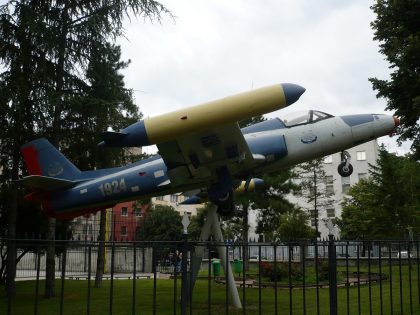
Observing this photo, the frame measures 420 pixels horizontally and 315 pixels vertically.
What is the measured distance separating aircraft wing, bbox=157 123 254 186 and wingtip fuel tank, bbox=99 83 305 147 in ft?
5.40

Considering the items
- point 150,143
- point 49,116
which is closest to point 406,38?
point 150,143

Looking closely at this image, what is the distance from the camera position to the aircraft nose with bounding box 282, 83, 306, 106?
7320 mm

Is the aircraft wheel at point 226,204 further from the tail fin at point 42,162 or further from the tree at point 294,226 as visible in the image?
the tree at point 294,226

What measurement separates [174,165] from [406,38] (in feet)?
31.2

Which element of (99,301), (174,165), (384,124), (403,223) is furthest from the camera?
(403,223)

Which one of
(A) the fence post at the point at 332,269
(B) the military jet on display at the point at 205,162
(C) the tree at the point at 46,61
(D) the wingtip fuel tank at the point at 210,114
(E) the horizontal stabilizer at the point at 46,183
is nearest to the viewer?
(A) the fence post at the point at 332,269

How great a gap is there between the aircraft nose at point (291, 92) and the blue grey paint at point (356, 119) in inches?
133

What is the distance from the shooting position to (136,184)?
31.9 feet

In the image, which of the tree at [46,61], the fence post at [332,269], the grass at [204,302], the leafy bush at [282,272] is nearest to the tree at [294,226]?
the leafy bush at [282,272]

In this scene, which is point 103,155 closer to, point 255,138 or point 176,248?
point 255,138

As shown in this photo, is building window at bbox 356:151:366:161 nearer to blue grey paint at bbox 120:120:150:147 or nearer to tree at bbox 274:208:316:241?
tree at bbox 274:208:316:241

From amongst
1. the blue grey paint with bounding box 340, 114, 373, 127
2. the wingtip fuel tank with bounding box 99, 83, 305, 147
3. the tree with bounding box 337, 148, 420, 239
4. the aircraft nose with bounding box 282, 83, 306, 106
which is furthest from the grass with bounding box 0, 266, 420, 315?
the tree with bounding box 337, 148, 420, 239

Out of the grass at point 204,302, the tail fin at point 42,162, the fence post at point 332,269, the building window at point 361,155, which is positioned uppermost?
the building window at point 361,155

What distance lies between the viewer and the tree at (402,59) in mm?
14641
